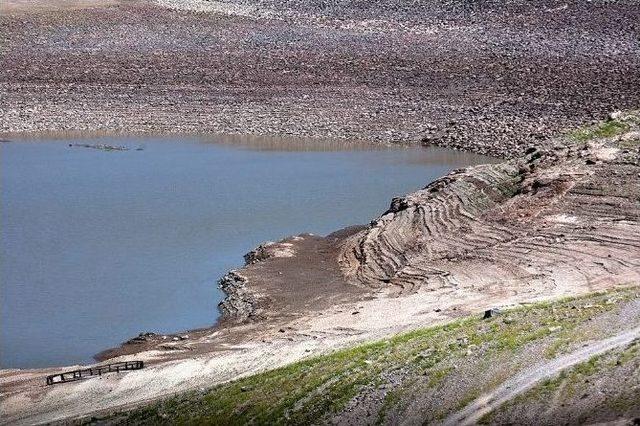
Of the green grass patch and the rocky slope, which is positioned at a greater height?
the green grass patch

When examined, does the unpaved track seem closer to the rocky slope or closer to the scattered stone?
the scattered stone

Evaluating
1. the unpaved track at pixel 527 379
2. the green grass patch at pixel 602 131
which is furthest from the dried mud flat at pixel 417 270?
the unpaved track at pixel 527 379

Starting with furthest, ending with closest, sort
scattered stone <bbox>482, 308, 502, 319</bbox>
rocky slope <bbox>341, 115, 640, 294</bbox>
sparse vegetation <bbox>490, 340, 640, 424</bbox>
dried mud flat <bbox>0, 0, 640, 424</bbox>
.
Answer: rocky slope <bbox>341, 115, 640, 294</bbox> → dried mud flat <bbox>0, 0, 640, 424</bbox> → scattered stone <bbox>482, 308, 502, 319</bbox> → sparse vegetation <bbox>490, 340, 640, 424</bbox>

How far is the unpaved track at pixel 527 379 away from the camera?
1359cm

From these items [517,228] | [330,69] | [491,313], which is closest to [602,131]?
[517,228]

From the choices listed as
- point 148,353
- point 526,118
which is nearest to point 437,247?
point 148,353

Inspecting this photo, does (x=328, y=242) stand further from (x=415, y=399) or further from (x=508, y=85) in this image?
(x=508, y=85)

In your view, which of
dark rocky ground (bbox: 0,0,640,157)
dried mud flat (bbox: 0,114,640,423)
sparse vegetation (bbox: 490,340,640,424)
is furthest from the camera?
dark rocky ground (bbox: 0,0,640,157)

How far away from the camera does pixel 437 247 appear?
2467 cm

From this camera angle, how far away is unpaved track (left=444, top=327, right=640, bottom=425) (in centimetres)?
1359

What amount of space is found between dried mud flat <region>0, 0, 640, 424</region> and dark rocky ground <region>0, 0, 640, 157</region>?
0.37 ft

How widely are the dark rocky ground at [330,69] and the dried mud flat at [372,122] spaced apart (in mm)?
112

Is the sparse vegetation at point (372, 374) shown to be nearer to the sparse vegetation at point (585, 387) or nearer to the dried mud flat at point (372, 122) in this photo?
the sparse vegetation at point (585, 387)

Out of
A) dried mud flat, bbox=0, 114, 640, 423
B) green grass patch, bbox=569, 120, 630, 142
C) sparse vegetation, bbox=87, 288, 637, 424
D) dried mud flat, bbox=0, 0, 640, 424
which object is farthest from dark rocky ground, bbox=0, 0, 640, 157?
sparse vegetation, bbox=87, 288, 637, 424
